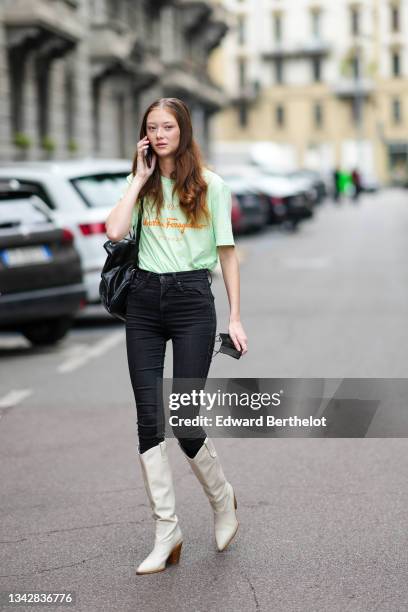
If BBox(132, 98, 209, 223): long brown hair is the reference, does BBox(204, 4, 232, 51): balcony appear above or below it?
above

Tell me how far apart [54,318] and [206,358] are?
7042 millimetres

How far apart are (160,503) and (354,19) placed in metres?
89.4

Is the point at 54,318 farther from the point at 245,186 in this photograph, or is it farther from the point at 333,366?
the point at 245,186

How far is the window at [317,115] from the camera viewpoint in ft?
301

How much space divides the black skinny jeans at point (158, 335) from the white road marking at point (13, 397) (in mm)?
3776

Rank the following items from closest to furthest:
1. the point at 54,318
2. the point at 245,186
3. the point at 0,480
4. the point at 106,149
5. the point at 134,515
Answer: the point at 134,515 < the point at 0,480 < the point at 54,318 < the point at 245,186 < the point at 106,149

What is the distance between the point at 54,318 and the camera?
1162 cm

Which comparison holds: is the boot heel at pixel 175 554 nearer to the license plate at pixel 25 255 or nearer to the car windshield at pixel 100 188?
the license plate at pixel 25 255

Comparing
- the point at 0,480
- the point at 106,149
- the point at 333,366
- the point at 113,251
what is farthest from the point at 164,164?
the point at 106,149

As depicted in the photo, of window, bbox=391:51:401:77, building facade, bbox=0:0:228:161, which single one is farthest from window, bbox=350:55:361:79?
building facade, bbox=0:0:228:161

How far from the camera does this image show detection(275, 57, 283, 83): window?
302 ft

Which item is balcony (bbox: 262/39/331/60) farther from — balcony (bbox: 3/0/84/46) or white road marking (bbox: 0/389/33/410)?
white road marking (bbox: 0/389/33/410)

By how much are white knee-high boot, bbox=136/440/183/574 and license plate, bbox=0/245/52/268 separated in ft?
20.4

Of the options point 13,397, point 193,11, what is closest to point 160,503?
point 13,397
